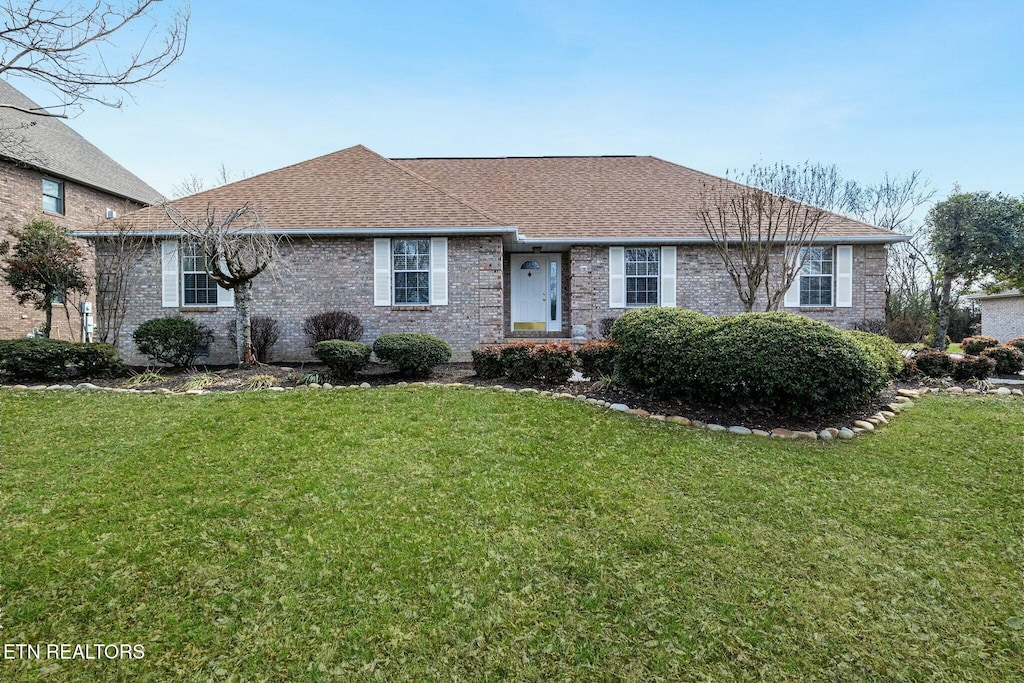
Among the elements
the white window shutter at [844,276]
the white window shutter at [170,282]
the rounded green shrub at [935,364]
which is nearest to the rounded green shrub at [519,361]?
the rounded green shrub at [935,364]

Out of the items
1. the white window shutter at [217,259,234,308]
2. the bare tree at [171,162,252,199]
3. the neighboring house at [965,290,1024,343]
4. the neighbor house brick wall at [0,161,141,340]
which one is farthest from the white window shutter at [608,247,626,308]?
the neighboring house at [965,290,1024,343]

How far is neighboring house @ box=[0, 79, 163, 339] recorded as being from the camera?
15.3m

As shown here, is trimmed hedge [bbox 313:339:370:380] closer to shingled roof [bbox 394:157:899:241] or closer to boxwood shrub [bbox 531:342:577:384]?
boxwood shrub [bbox 531:342:577:384]

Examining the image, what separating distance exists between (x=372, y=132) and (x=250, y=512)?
14.6 meters

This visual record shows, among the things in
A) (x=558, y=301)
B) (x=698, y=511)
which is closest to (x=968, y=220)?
(x=558, y=301)

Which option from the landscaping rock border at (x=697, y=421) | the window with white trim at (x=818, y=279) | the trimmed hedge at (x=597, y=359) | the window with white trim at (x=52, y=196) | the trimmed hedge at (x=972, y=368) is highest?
the window with white trim at (x=52, y=196)

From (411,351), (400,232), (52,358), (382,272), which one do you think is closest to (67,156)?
(52,358)

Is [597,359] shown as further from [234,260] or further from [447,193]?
[447,193]

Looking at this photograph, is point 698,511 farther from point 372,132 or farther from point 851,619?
point 372,132

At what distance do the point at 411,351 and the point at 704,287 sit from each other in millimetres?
8311

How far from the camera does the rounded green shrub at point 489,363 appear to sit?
7.71 m

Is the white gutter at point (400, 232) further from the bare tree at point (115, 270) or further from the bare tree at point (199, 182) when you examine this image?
the bare tree at point (199, 182)

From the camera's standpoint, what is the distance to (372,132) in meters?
15.3

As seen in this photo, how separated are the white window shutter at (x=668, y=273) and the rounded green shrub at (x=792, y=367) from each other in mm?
6661
